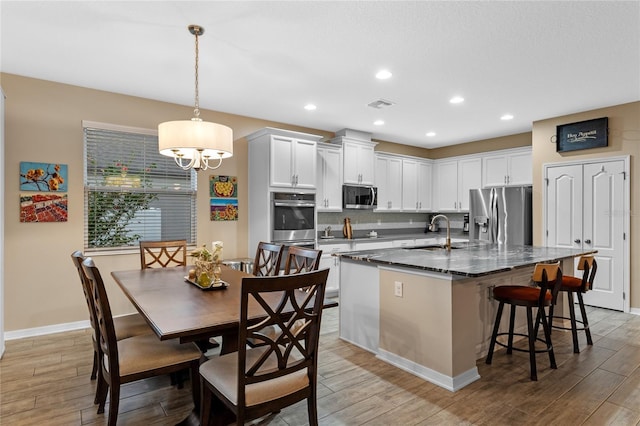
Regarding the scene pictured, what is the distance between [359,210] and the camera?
21.0 ft

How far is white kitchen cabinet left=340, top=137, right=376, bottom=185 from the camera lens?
5.80 meters

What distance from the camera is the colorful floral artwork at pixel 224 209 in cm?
473

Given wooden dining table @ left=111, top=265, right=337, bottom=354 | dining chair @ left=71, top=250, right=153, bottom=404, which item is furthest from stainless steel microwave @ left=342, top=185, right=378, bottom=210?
dining chair @ left=71, top=250, right=153, bottom=404

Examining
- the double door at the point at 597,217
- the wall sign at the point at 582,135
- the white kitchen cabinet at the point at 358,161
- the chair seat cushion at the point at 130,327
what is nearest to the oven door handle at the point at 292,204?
the white kitchen cabinet at the point at 358,161

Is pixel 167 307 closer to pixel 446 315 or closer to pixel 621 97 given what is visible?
pixel 446 315

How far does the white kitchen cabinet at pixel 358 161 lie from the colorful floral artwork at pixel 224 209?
1.90m

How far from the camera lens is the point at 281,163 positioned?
187 inches

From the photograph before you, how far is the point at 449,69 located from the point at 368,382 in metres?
2.92

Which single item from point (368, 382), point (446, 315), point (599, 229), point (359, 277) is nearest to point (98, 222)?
point (359, 277)

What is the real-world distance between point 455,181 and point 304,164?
3475 millimetres

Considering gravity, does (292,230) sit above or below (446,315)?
above

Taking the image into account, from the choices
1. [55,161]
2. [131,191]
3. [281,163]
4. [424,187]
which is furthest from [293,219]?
[424,187]

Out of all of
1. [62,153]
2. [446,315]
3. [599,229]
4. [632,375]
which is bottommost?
[632,375]

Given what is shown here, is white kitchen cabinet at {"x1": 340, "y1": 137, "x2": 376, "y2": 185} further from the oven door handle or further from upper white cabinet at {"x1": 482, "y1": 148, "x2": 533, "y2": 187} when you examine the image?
upper white cabinet at {"x1": 482, "y1": 148, "x2": 533, "y2": 187}
